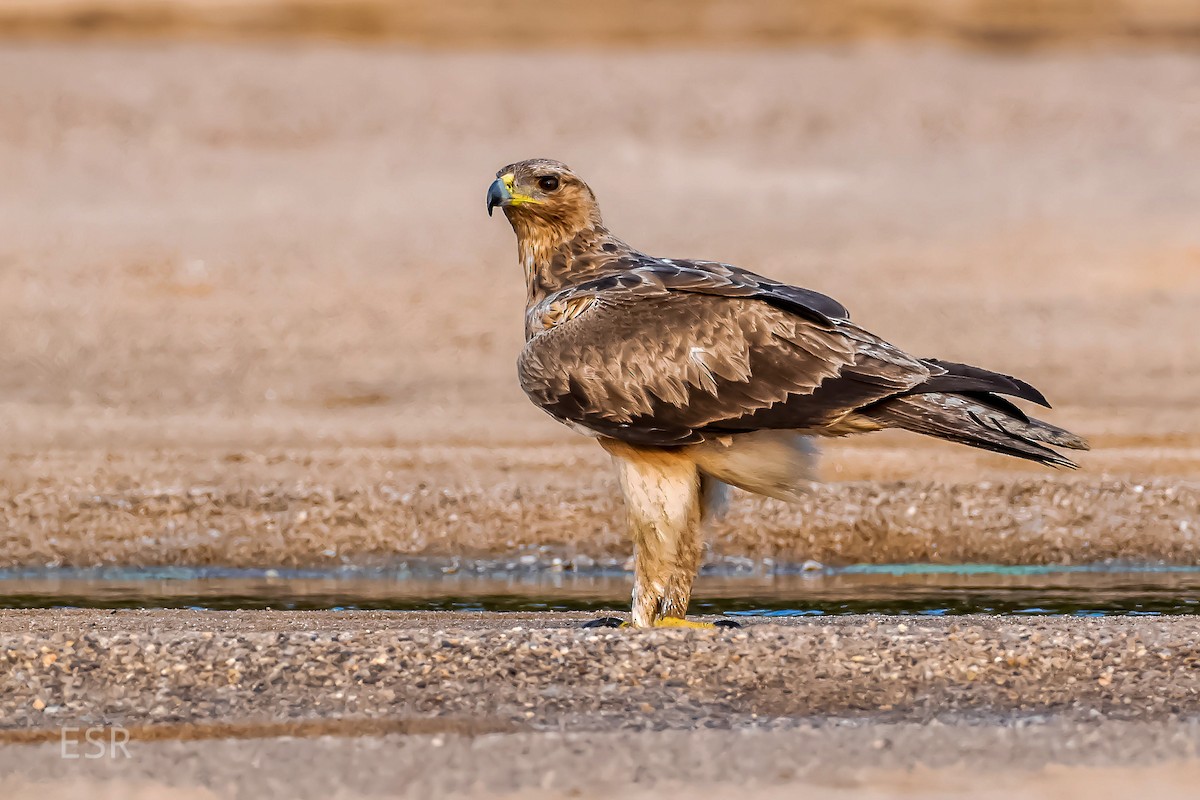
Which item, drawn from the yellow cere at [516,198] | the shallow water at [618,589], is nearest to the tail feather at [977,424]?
the yellow cere at [516,198]

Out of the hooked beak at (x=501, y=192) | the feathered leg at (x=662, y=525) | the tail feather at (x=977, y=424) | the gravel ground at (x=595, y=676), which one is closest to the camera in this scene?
the gravel ground at (x=595, y=676)

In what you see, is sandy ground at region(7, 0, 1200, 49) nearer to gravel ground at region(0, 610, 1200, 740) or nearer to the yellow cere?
the yellow cere

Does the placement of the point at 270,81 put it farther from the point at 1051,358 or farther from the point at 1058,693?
the point at 1058,693

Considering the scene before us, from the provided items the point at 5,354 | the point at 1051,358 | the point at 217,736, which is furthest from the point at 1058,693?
the point at 5,354

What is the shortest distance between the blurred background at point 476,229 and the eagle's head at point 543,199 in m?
3.73

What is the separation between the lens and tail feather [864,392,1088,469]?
7.86 meters

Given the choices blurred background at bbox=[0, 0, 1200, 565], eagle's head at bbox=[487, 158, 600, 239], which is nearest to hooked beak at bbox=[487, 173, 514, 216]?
eagle's head at bbox=[487, 158, 600, 239]

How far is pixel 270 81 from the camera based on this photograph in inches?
1053

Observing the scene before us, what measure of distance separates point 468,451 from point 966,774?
8.44 metres

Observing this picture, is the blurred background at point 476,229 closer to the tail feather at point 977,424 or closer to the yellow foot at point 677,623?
the yellow foot at point 677,623

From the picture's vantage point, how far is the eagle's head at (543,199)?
8.90m

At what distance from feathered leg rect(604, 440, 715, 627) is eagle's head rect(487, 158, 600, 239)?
107cm

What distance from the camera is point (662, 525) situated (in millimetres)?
8289

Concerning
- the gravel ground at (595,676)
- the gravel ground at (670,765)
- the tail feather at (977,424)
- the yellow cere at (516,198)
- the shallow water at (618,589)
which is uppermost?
the yellow cere at (516,198)
